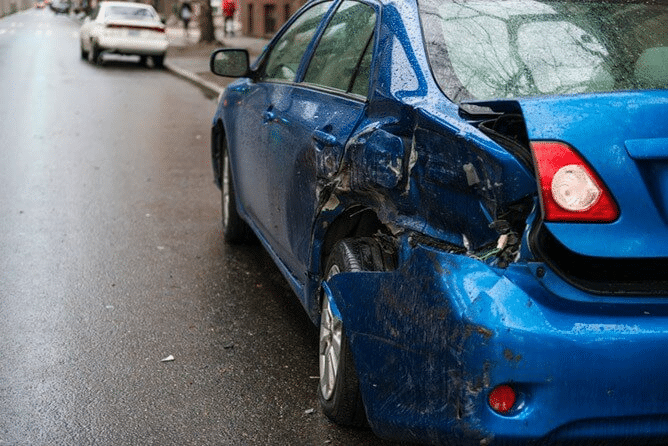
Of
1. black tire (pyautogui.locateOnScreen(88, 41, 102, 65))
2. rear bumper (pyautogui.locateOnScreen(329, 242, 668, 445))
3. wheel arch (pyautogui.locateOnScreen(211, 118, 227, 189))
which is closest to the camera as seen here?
rear bumper (pyautogui.locateOnScreen(329, 242, 668, 445))

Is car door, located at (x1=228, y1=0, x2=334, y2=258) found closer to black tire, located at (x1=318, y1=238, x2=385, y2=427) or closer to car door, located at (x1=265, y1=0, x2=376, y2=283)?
car door, located at (x1=265, y1=0, x2=376, y2=283)

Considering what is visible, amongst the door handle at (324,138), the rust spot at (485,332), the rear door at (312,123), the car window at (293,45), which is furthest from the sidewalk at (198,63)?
the rust spot at (485,332)

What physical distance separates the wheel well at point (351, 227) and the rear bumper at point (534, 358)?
777 mm

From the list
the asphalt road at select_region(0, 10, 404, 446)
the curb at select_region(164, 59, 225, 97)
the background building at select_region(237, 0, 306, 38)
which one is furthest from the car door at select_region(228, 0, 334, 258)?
the background building at select_region(237, 0, 306, 38)

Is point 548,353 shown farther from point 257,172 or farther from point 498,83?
point 257,172

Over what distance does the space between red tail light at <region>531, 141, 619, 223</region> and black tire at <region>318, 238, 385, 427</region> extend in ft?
2.62

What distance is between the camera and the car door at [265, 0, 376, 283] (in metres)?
4.07

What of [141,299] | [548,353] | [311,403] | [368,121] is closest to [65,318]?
[141,299]

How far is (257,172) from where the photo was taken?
5.56 m

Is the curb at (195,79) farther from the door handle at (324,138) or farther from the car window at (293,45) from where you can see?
the door handle at (324,138)

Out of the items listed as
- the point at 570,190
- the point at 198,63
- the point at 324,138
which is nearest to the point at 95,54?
the point at 198,63

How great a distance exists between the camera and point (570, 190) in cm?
290

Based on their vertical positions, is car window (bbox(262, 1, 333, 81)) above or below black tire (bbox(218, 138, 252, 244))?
above

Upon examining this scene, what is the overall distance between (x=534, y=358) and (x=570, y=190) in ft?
1.54
